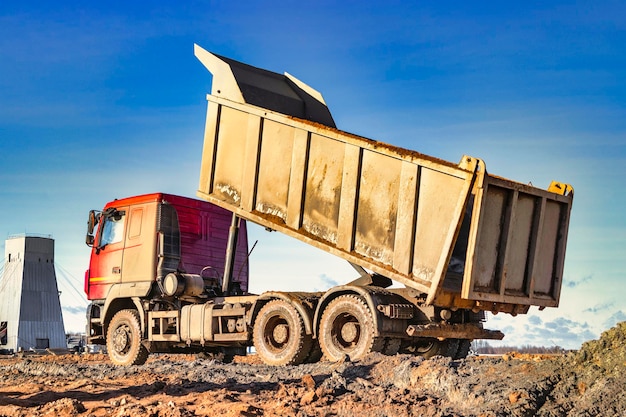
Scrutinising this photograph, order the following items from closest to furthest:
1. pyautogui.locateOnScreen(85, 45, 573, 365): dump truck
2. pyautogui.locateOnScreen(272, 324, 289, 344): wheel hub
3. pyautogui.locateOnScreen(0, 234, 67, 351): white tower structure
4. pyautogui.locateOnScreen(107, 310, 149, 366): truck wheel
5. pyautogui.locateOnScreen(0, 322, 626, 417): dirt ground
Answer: pyautogui.locateOnScreen(0, 322, 626, 417): dirt ground, pyautogui.locateOnScreen(85, 45, 573, 365): dump truck, pyautogui.locateOnScreen(272, 324, 289, 344): wheel hub, pyautogui.locateOnScreen(107, 310, 149, 366): truck wheel, pyautogui.locateOnScreen(0, 234, 67, 351): white tower structure

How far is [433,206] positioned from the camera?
32.7ft

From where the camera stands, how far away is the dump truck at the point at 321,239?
397 inches

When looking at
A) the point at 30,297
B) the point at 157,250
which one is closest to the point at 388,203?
the point at 157,250

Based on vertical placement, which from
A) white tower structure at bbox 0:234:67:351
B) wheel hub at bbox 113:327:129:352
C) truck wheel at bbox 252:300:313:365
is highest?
truck wheel at bbox 252:300:313:365

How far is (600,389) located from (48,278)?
112 ft

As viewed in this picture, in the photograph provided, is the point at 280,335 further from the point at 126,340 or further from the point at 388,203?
the point at 126,340

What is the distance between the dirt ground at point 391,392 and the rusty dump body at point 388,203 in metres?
1.57

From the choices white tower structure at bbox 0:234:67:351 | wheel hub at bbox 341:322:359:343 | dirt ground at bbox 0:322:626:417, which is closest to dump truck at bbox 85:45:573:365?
wheel hub at bbox 341:322:359:343

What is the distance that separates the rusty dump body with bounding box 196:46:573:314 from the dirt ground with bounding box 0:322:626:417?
1.57m

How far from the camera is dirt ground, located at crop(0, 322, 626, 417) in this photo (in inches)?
287

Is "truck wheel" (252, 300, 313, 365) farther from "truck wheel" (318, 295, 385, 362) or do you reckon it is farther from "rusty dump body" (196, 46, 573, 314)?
"rusty dump body" (196, 46, 573, 314)

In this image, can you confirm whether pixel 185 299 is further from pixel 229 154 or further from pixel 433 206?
pixel 433 206

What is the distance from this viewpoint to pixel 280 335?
1189cm

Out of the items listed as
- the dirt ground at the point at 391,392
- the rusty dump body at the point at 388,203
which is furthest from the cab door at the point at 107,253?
the dirt ground at the point at 391,392
